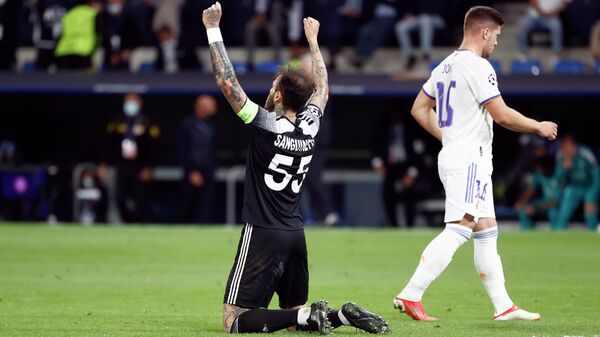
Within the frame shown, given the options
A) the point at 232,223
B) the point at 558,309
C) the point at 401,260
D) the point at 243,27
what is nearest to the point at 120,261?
the point at 401,260

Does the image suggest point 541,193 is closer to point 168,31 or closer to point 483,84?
point 168,31

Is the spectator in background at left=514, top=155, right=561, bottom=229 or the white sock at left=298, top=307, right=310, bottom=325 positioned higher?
the white sock at left=298, top=307, right=310, bottom=325

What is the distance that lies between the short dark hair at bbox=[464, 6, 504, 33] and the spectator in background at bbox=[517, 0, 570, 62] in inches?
600

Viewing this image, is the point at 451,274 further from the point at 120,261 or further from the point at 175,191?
the point at 175,191

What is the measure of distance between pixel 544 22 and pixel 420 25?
7.92 ft

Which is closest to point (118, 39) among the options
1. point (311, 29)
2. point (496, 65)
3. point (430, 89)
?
point (496, 65)

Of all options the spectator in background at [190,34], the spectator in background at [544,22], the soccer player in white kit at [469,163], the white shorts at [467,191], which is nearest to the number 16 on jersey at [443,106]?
the soccer player in white kit at [469,163]

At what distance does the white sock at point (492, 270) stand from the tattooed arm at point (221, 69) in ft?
7.20

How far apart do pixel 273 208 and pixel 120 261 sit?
680cm

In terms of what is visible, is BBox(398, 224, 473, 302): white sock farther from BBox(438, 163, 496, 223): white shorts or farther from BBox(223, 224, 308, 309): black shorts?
BBox(223, 224, 308, 309): black shorts

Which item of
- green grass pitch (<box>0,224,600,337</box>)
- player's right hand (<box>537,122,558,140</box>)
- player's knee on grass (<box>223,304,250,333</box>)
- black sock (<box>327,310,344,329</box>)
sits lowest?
green grass pitch (<box>0,224,600,337</box>)

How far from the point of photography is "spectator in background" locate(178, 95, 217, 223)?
2197 centimetres

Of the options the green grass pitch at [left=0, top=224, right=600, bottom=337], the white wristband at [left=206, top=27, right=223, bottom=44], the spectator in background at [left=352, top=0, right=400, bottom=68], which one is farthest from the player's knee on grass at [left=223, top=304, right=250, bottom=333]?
the spectator in background at [left=352, top=0, right=400, bottom=68]

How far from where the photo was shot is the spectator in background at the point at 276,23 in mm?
23844
